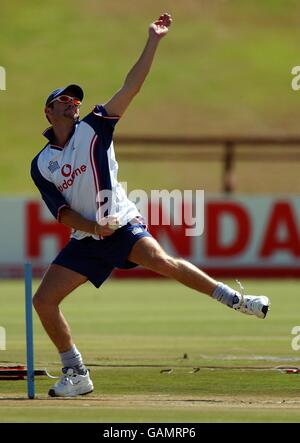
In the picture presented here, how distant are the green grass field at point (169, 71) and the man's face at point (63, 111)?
38086mm

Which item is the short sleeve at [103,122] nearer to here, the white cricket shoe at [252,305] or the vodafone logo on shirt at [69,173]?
the vodafone logo on shirt at [69,173]

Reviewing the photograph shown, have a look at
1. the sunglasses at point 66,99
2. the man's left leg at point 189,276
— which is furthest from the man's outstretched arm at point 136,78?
the man's left leg at point 189,276

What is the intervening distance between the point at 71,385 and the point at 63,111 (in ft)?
7.38

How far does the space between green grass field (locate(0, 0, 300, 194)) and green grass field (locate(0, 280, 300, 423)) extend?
29.6m

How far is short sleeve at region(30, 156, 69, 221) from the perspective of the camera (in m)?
11.2

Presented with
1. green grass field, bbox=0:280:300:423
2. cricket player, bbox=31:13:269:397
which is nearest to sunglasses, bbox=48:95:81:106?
cricket player, bbox=31:13:269:397

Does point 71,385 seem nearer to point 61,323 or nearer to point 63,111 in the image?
point 61,323

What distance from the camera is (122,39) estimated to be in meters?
62.5

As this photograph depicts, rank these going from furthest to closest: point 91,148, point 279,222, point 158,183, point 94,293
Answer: point 158,183 < point 279,222 < point 94,293 < point 91,148

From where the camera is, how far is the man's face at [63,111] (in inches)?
442

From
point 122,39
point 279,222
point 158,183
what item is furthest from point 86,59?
point 279,222

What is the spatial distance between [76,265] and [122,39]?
52.0 metres

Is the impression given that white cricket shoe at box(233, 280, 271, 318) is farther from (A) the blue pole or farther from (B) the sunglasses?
(B) the sunglasses
